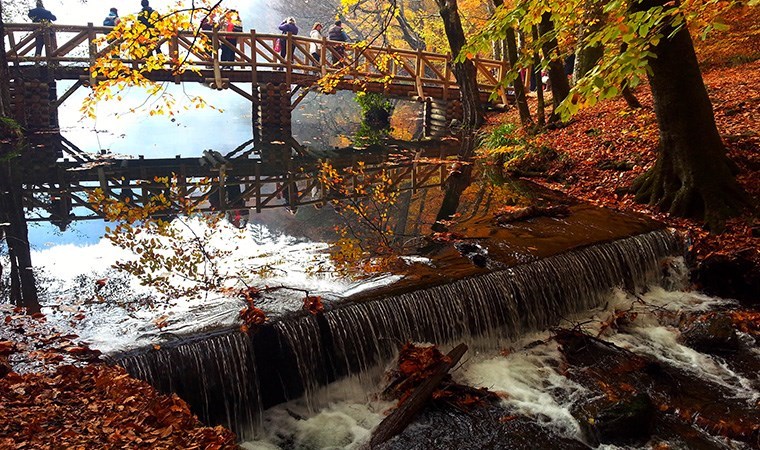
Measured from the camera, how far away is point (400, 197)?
10.9 m

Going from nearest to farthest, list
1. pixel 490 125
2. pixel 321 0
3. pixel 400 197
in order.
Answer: pixel 400 197
pixel 490 125
pixel 321 0

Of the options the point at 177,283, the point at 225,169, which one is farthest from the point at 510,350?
the point at 225,169

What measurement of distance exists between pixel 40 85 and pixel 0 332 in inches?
605

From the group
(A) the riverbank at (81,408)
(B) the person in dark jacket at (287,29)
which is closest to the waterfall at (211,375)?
(A) the riverbank at (81,408)

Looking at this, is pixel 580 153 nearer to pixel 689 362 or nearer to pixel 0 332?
pixel 689 362

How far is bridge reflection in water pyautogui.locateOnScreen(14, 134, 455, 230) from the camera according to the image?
10484 mm

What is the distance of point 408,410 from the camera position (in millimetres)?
4746

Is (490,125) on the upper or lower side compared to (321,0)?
lower

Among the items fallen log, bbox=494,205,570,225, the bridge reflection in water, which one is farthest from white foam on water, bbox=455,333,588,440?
the bridge reflection in water

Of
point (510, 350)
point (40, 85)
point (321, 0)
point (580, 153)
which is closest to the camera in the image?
point (510, 350)

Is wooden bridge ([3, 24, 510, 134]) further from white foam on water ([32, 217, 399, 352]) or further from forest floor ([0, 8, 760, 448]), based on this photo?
white foam on water ([32, 217, 399, 352])

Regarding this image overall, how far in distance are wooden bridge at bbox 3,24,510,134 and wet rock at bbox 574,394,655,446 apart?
11916mm

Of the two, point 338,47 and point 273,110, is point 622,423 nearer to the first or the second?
point 338,47

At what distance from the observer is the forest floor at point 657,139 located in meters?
7.59
